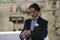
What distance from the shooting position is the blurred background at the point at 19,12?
284 inches

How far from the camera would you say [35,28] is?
2.48 m

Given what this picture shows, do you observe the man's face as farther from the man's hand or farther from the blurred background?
the blurred background

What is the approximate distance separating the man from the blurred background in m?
4.54

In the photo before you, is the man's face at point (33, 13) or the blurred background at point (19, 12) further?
the blurred background at point (19, 12)

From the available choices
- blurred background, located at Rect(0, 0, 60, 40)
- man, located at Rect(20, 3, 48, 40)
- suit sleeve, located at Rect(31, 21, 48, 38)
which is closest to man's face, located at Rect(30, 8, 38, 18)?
man, located at Rect(20, 3, 48, 40)

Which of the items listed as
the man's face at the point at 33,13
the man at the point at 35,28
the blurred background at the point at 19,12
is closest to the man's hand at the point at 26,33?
the man at the point at 35,28

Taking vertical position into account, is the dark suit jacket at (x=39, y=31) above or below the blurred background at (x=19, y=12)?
above

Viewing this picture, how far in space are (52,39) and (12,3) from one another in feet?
8.96

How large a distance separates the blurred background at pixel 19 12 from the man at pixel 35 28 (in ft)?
14.9

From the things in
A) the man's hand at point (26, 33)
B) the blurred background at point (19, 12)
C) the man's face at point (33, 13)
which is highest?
the man's face at point (33, 13)

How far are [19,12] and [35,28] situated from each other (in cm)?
619

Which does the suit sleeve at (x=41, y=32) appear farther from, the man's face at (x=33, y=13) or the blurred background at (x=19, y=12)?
the blurred background at (x=19, y=12)

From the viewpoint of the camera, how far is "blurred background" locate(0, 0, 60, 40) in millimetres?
7216

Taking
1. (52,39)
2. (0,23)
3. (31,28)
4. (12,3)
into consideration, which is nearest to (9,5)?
(12,3)
